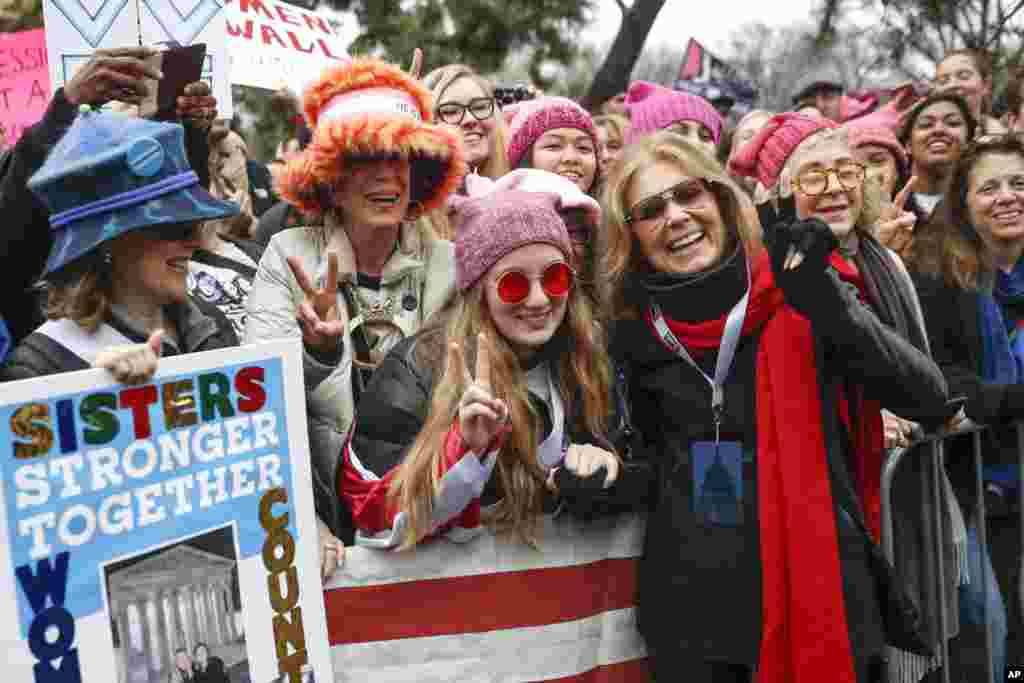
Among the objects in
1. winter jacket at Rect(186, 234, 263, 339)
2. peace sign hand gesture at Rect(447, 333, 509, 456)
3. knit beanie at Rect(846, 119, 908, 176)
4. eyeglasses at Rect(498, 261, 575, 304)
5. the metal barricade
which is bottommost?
the metal barricade

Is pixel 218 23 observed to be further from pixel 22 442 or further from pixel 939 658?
pixel 939 658

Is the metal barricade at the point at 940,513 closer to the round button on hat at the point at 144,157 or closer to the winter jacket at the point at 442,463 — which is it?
the winter jacket at the point at 442,463

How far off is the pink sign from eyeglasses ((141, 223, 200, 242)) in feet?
8.45

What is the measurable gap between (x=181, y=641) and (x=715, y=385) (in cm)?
143

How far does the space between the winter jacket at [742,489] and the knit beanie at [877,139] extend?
7.87 ft

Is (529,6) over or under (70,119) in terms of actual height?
over

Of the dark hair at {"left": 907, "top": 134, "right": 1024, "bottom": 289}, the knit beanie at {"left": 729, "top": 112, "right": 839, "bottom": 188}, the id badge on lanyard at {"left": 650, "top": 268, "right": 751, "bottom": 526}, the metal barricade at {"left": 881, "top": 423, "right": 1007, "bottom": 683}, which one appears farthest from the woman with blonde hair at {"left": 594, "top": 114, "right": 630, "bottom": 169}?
the id badge on lanyard at {"left": 650, "top": 268, "right": 751, "bottom": 526}

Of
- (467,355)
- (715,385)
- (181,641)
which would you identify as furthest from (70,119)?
(715,385)

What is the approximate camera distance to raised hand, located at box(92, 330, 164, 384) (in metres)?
2.30

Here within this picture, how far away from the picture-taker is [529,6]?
1265 centimetres

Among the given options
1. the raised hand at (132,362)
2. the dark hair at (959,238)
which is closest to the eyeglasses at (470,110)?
the dark hair at (959,238)

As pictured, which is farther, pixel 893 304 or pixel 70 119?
pixel 893 304

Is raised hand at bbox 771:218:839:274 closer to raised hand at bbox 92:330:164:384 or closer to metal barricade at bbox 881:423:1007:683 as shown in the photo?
metal barricade at bbox 881:423:1007:683

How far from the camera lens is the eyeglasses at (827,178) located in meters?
3.62
